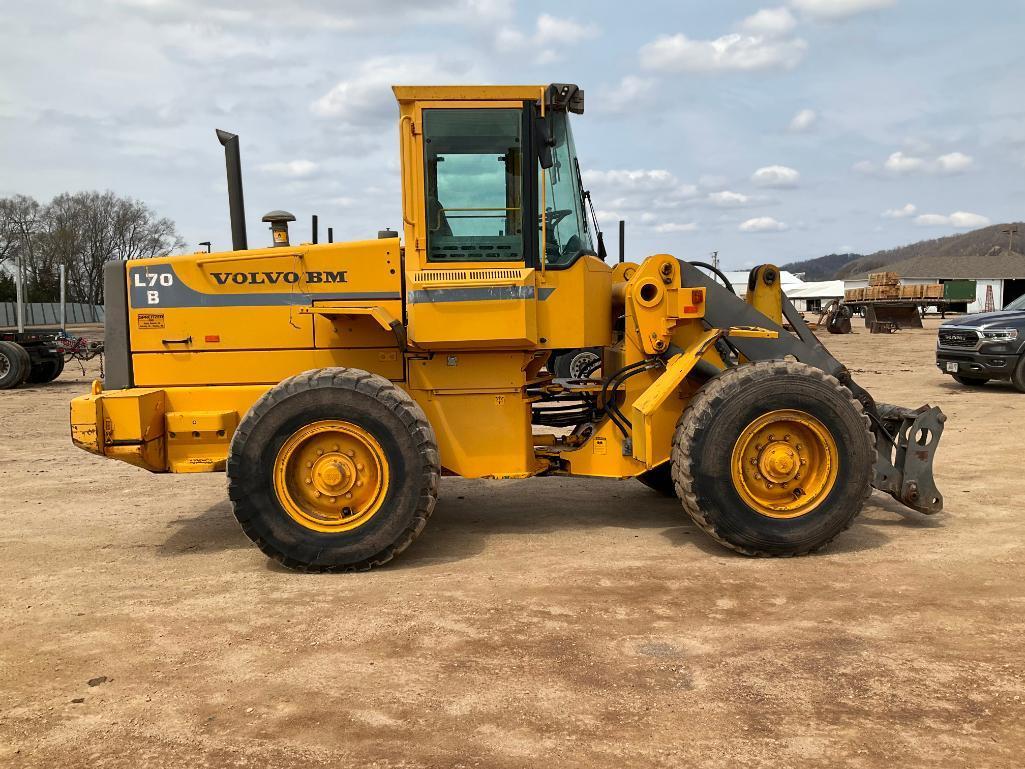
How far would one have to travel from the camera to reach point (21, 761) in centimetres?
316

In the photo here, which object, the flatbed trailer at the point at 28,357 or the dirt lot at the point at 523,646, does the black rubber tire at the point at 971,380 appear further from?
the flatbed trailer at the point at 28,357

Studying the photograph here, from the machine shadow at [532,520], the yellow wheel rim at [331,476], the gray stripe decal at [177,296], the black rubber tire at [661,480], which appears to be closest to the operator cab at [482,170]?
the gray stripe decal at [177,296]

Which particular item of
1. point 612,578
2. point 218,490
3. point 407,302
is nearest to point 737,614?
point 612,578

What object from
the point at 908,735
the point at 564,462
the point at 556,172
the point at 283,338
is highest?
the point at 556,172

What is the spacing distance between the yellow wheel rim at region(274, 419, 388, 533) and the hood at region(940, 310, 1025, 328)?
13.3 meters

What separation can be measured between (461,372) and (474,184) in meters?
1.28

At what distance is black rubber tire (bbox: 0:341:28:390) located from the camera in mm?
18391

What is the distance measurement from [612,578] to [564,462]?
1120 mm

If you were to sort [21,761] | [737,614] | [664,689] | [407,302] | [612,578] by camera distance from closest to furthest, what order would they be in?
[21,761], [664,689], [737,614], [612,578], [407,302]

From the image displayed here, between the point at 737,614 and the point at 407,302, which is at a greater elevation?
the point at 407,302

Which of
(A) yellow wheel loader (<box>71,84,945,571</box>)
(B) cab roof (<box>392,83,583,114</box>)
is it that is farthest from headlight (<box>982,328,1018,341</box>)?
(B) cab roof (<box>392,83,583,114</box>)

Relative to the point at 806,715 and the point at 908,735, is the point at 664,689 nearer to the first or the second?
the point at 806,715

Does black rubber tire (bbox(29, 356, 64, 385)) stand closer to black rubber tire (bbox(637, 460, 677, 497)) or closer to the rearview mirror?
black rubber tire (bbox(637, 460, 677, 497))

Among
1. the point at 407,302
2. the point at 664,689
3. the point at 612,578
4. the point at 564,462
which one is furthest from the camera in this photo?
the point at 564,462
